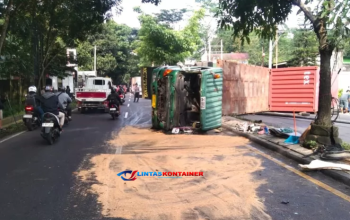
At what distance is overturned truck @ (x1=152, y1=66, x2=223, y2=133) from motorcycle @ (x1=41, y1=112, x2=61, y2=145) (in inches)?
132

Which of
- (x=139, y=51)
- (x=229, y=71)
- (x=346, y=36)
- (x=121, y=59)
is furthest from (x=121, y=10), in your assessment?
(x=121, y=59)

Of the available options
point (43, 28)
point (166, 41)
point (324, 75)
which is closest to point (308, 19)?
point (324, 75)

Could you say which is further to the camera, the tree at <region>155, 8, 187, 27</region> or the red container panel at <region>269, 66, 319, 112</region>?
the tree at <region>155, 8, 187, 27</region>

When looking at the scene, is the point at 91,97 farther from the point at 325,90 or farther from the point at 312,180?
the point at 312,180

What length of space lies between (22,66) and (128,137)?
463 inches

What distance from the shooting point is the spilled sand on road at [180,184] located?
13.9ft

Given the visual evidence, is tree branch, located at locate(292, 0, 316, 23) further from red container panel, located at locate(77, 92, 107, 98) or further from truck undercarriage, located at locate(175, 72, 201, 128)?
red container panel, located at locate(77, 92, 107, 98)

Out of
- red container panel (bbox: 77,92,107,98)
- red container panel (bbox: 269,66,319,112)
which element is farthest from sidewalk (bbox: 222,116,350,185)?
red container panel (bbox: 77,92,107,98)

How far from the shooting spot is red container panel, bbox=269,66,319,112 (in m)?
16.6

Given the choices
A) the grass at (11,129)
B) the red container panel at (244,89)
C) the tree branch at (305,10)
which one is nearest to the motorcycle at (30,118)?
the grass at (11,129)

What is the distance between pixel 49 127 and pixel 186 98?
4.50 meters

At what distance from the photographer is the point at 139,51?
26578mm

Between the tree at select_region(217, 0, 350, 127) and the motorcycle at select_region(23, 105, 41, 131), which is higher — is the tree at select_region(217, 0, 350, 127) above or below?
above

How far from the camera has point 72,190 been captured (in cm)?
503
